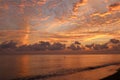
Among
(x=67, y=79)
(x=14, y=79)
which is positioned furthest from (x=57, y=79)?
(x=14, y=79)

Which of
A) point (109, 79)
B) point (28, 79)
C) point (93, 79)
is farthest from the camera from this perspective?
point (28, 79)

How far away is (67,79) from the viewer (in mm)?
62594

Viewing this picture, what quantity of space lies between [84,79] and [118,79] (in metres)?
12.2

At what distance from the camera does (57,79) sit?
63000 mm

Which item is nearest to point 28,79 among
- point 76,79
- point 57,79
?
point 57,79

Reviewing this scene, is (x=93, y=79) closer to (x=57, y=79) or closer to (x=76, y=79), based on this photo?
(x=76, y=79)

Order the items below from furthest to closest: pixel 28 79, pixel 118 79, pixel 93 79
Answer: pixel 28 79
pixel 93 79
pixel 118 79

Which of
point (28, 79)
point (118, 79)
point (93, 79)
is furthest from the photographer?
point (28, 79)

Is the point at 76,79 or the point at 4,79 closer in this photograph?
the point at 76,79

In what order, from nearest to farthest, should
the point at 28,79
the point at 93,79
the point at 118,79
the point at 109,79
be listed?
the point at 118,79 → the point at 109,79 → the point at 93,79 → the point at 28,79

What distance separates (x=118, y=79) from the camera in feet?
165

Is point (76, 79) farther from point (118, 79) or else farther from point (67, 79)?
point (118, 79)

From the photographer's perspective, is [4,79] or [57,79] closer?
[57,79]

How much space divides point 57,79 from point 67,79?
8.58ft
